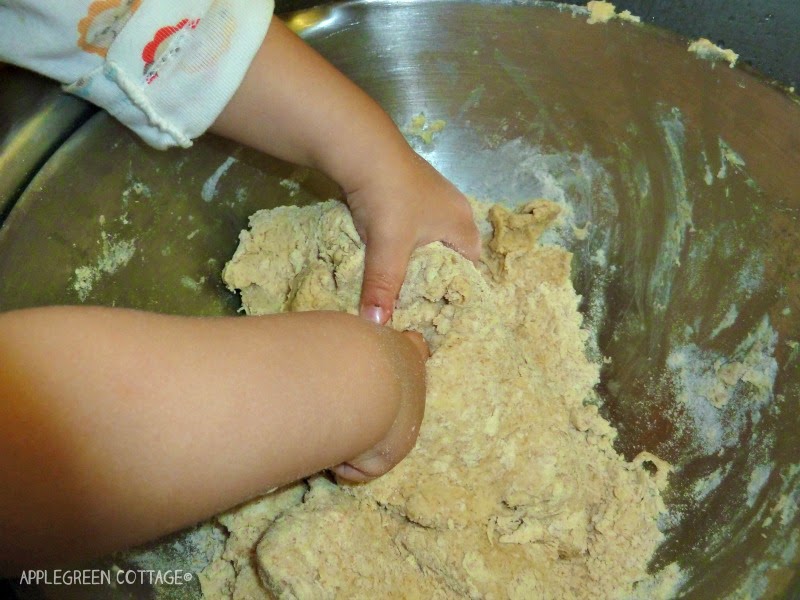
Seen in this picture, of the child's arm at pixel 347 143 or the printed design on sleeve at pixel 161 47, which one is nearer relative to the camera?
the printed design on sleeve at pixel 161 47

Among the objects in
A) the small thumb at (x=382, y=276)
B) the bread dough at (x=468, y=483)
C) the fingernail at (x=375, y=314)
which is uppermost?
the small thumb at (x=382, y=276)

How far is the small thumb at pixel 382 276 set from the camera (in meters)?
0.84

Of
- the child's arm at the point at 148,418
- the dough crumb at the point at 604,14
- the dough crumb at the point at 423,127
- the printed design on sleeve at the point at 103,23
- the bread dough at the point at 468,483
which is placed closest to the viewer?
the child's arm at the point at 148,418

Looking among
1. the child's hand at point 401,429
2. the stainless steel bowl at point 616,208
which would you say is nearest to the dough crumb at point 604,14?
the stainless steel bowl at point 616,208

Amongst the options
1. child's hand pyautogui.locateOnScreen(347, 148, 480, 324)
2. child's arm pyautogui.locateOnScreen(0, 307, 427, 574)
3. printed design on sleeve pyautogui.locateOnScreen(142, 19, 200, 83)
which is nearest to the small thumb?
child's hand pyautogui.locateOnScreen(347, 148, 480, 324)

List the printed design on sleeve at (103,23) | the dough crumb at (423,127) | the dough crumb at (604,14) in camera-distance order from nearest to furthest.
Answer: the printed design on sleeve at (103,23)
the dough crumb at (604,14)
the dough crumb at (423,127)

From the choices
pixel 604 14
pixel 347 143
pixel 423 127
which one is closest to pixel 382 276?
pixel 347 143

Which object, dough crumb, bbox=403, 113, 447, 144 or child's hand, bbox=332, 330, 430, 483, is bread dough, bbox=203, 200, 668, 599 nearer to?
child's hand, bbox=332, 330, 430, 483

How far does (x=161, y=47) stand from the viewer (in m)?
0.70

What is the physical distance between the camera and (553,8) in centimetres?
95

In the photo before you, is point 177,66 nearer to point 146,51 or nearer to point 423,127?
point 146,51

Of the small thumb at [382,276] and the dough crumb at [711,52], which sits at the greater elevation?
the dough crumb at [711,52]

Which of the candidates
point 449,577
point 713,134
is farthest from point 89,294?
point 713,134

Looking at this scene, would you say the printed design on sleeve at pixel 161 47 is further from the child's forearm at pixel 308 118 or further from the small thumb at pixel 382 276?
the small thumb at pixel 382 276
